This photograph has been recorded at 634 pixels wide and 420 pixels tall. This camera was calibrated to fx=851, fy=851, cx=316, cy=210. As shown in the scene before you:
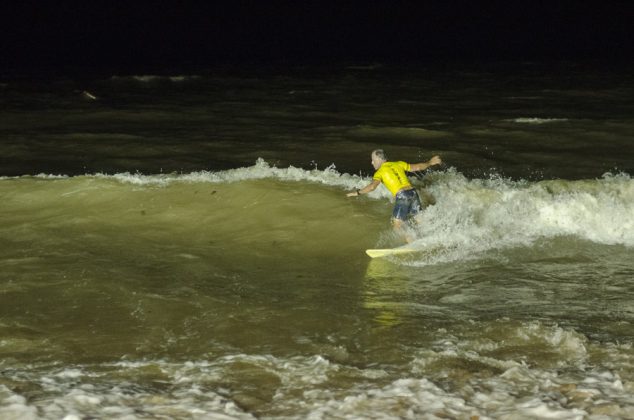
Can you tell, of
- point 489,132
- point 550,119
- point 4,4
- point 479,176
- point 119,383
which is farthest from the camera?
point 4,4

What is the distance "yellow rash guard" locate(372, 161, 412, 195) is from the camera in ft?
37.1

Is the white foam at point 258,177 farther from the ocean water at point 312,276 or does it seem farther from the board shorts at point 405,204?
the board shorts at point 405,204

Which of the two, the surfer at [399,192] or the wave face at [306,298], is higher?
the surfer at [399,192]

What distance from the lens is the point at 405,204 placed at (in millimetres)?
11281

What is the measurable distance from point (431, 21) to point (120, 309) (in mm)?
57976

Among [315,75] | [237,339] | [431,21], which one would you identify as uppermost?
[431,21]

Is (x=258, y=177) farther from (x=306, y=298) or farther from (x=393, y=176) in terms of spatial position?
(x=306, y=298)

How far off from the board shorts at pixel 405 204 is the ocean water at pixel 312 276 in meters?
0.22

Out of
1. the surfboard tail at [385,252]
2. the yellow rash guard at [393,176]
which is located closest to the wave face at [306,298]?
the surfboard tail at [385,252]

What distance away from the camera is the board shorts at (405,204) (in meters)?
11.3

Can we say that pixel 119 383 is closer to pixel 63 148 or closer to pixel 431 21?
pixel 63 148

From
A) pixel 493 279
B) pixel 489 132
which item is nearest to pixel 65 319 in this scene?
pixel 493 279

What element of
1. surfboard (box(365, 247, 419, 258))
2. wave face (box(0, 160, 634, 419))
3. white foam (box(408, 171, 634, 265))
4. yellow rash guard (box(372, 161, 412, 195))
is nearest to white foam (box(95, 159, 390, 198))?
wave face (box(0, 160, 634, 419))

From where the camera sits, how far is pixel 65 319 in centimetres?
789
